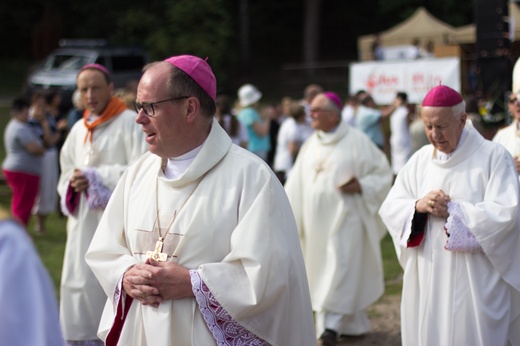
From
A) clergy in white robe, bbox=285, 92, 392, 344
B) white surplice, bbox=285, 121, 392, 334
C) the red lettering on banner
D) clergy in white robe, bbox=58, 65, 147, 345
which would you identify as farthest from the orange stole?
the red lettering on banner

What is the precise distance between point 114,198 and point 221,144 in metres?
0.67

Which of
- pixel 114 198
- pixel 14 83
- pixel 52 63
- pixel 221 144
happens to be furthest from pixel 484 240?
pixel 14 83

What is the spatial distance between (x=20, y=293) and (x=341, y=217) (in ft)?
19.3

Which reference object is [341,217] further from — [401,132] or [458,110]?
[401,132]

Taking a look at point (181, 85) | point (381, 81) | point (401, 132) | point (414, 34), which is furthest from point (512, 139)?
point (414, 34)

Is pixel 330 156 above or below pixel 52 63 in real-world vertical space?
below

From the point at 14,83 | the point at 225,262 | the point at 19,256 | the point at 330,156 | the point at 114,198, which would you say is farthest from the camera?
the point at 14,83

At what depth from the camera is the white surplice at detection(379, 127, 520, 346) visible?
5.11 meters

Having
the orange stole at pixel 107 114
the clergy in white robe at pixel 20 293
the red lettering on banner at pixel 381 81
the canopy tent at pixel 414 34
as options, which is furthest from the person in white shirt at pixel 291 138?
the canopy tent at pixel 414 34

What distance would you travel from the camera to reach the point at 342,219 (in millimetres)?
7887

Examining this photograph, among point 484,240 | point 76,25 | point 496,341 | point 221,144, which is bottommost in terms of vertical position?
point 496,341

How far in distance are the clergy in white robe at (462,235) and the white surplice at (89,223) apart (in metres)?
2.25

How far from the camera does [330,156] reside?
7.85m

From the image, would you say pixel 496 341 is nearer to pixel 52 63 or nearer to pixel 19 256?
pixel 19 256
